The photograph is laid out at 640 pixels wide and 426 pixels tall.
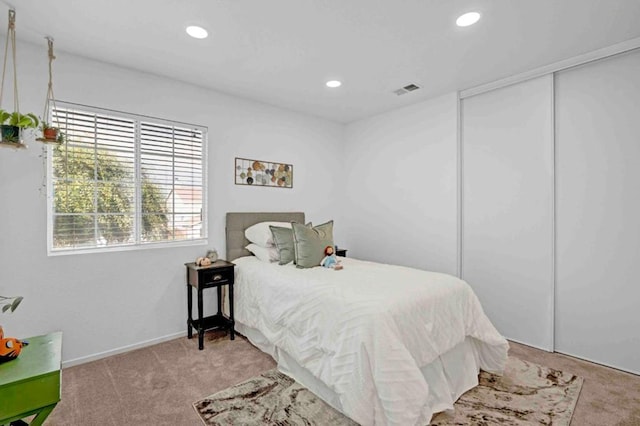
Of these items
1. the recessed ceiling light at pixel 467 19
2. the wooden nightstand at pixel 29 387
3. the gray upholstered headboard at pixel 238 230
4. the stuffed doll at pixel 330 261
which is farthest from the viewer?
the gray upholstered headboard at pixel 238 230

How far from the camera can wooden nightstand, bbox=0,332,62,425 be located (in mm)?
1408

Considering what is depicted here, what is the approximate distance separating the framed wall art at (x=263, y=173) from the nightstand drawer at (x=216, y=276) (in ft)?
3.44

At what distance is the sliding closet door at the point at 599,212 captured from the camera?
250 cm

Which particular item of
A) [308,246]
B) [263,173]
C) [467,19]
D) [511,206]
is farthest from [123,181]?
[511,206]

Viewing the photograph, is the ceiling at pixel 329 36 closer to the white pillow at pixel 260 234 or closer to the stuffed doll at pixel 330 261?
the white pillow at pixel 260 234

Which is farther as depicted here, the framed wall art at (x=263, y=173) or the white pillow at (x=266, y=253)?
the framed wall art at (x=263, y=173)

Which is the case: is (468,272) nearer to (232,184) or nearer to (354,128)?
(354,128)

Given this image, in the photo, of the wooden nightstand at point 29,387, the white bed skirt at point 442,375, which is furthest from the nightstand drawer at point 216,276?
the wooden nightstand at point 29,387

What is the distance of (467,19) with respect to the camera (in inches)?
84.6

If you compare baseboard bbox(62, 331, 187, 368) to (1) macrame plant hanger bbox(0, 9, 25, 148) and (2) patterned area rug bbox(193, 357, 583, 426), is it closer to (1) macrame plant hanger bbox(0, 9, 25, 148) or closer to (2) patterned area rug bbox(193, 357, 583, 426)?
(2) patterned area rug bbox(193, 357, 583, 426)

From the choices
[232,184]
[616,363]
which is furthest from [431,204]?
[232,184]

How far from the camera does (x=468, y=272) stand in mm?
3451

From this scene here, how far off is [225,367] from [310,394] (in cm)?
79

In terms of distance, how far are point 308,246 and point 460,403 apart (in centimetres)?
164
